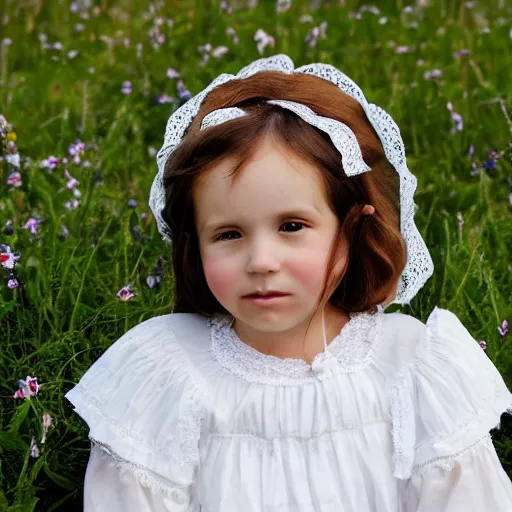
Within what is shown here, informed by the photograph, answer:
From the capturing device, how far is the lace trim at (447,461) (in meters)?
2.22

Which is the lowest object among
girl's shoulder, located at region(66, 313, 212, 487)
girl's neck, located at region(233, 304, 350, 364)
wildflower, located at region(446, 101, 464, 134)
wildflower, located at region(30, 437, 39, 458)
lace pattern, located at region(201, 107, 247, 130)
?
wildflower, located at region(30, 437, 39, 458)

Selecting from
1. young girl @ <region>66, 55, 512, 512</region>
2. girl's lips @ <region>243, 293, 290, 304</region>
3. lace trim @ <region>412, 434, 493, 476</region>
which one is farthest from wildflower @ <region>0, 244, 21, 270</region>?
lace trim @ <region>412, 434, 493, 476</region>

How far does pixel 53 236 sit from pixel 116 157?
965 millimetres

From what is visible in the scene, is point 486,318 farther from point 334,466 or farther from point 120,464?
point 120,464

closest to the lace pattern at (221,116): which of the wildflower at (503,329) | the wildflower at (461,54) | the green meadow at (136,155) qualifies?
the green meadow at (136,155)

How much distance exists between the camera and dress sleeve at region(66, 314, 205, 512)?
2.30 metres

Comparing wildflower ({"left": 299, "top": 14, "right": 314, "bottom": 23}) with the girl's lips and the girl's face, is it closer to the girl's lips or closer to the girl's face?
the girl's face

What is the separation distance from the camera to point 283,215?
219 cm

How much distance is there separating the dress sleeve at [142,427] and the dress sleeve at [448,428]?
1.52ft

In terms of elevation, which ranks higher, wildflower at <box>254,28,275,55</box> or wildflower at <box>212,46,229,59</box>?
wildflower at <box>254,28,275,55</box>

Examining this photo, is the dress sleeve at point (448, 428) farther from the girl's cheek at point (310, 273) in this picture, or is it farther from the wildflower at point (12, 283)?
the wildflower at point (12, 283)

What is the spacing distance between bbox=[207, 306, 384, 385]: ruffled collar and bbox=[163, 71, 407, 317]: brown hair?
0.07 meters

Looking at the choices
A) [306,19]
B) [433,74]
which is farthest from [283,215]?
[306,19]

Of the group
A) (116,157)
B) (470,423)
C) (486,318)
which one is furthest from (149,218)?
Answer: (470,423)
